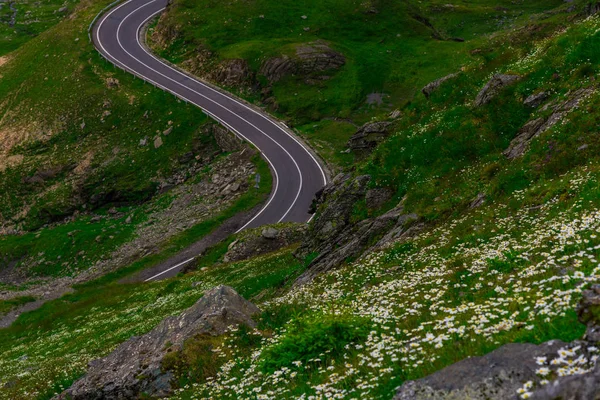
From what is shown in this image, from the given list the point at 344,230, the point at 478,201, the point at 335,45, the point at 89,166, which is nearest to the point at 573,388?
the point at 478,201

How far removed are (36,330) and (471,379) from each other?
56362 mm

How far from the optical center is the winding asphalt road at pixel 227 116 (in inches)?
2766

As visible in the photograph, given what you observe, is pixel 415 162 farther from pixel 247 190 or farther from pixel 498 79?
pixel 247 190

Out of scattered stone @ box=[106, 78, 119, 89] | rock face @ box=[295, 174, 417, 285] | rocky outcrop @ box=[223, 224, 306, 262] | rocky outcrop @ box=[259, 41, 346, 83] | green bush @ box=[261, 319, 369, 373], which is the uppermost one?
scattered stone @ box=[106, 78, 119, 89]

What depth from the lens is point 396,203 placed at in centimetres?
2859

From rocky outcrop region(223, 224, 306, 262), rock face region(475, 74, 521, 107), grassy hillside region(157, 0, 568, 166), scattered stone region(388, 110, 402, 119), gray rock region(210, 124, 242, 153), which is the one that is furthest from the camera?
grassy hillside region(157, 0, 568, 166)

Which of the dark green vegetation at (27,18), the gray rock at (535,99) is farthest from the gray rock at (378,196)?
the dark green vegetation at (27,18)

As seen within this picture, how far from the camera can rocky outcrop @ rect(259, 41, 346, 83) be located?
96.1 meters

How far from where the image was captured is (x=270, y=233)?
54938 millimetres

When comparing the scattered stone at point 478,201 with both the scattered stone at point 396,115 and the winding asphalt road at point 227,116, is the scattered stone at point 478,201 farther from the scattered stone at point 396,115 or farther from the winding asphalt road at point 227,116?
the winding asphalt road at point 227,116

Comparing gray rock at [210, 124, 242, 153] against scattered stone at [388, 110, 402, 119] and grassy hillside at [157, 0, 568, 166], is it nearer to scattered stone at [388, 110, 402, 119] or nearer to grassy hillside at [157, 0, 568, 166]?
grassy hillside at [157, 0, 568, 166]

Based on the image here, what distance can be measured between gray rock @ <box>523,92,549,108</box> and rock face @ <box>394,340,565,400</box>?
22.3 meters

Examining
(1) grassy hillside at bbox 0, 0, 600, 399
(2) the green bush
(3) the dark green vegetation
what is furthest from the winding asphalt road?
(3) the dark green vegetation

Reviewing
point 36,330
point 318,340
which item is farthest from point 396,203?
point 36,330
